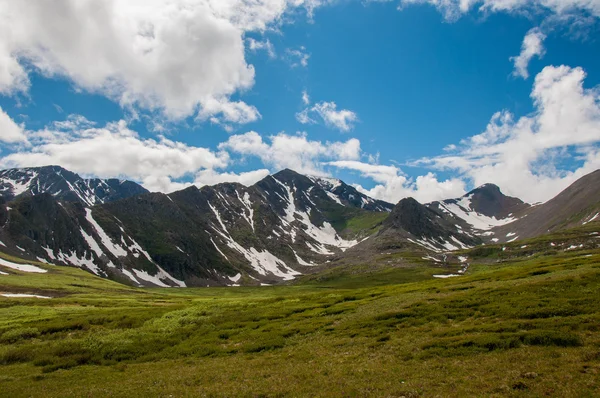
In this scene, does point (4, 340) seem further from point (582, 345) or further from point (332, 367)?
point (582, 345)

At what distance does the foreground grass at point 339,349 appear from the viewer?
781 inches

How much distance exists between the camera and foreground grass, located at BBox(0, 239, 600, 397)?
65.1 feet

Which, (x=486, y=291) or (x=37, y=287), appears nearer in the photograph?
(x=486, y=291)

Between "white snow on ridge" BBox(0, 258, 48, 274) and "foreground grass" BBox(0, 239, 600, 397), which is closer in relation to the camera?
"foreground grass" BBox(0, 239, 600, 397)

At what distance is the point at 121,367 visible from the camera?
30406 mm

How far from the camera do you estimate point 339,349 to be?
94.8ft

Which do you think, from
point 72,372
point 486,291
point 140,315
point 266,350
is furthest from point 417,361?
point 140,315

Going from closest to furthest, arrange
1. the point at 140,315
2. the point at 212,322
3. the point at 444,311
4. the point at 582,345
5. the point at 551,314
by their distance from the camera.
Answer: the point at 582,345, the point at 551,314, the point at 444,311, the point at 212,322, the point at 140,315

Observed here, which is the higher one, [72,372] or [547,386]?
[547,386]

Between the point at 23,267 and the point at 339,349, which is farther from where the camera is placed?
the point at 23,267

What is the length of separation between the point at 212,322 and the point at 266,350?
44.2 feet

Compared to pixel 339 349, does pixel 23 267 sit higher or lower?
higher

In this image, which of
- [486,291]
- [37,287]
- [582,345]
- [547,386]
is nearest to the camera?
[547,386]

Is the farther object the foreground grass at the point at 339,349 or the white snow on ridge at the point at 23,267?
the white snow on ridge at the point at 23,267
